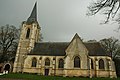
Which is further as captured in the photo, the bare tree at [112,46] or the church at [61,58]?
the bare tree at [112,46]

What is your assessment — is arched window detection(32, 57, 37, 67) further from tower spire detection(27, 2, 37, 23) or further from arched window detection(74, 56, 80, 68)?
tower spire detection(27, 2, 37, 23)

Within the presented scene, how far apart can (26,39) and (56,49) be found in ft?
28.8

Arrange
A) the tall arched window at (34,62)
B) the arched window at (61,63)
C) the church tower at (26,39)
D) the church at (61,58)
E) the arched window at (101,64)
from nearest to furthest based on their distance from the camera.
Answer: the church at (61,58) → the arched window at (101,64) → the arched window at (61,63) → the tall arched window at (34,62) → the church tower at (26,39)

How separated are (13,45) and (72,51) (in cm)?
2178

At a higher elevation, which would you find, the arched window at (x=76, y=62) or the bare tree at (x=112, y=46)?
the bare tree at (x=112, y=46)

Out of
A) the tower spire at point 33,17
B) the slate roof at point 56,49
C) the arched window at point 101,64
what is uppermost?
the tower spire at point 33,17

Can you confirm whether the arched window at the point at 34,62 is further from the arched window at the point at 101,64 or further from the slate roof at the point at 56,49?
the arched window at the point at 101,64

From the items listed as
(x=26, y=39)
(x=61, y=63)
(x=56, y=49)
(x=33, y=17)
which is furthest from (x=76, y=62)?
(x=33, y=17)

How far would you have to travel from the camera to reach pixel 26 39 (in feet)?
129

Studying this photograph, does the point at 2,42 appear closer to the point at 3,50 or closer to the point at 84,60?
the point at 3,50

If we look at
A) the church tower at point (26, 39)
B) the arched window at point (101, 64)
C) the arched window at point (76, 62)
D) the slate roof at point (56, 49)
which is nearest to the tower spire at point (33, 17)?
the church tower at point (26, 39)

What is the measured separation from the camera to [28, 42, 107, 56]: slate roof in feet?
111

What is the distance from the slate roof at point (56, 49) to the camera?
33.9 meters

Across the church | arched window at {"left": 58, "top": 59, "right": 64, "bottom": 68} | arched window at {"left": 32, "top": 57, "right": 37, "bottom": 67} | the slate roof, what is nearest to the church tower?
the church
